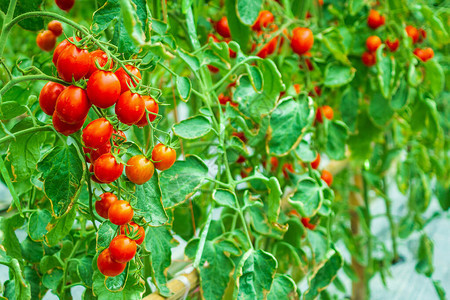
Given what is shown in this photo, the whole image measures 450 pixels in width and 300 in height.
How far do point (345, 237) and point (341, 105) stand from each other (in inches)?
16.8

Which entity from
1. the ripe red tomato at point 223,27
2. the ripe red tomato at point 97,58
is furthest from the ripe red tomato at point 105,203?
the ripe red tomato at point 223,27

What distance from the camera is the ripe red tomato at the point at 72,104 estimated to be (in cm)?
29

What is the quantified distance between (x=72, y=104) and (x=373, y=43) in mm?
602

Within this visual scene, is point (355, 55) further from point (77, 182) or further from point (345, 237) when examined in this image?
point (77, 182)

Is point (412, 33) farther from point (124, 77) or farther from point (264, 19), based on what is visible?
point (124, 77)

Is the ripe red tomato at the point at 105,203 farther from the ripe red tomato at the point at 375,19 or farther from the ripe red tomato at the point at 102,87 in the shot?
the ripe red tomato at the point at 375,19

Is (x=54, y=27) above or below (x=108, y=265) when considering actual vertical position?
above

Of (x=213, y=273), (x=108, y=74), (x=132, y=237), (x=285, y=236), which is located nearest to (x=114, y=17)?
(x=108, y=74)

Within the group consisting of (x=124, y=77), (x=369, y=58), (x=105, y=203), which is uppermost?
(x=124, y=77)

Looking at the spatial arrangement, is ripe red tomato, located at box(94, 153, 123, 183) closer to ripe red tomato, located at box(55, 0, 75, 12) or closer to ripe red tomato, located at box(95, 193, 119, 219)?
ripe red tomato, located at box(95, 193, 119, 219)

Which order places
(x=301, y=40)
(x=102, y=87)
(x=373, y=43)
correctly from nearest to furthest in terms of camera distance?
(x=102, y=87) < (x=301, y=40) < (x=373, y=43)

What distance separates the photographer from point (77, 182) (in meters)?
0.34

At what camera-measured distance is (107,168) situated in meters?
0.31

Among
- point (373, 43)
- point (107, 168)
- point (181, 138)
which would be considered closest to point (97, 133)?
point (107, 168)
